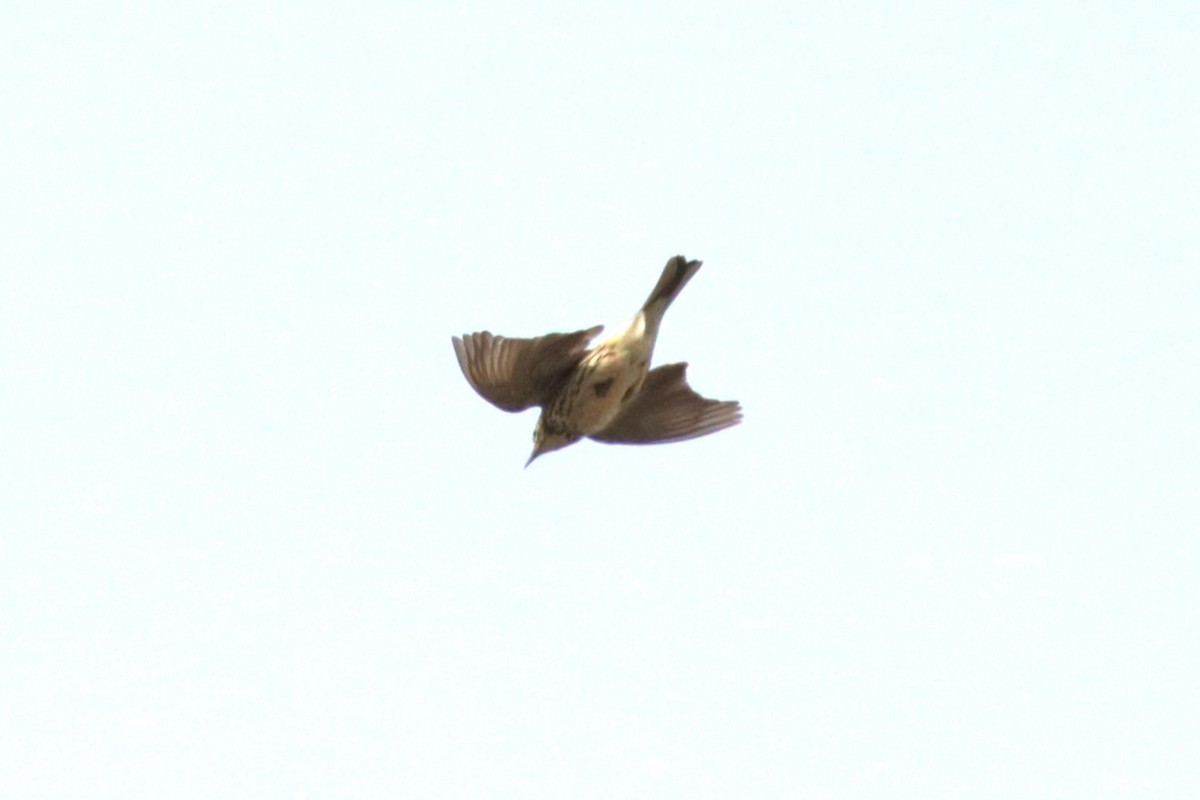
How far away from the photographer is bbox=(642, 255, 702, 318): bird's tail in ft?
39.2

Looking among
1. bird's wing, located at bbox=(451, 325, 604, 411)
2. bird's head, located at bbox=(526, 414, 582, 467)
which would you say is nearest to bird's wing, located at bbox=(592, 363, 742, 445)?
bird's head, located at bbox=(526, 414, 582, 467)

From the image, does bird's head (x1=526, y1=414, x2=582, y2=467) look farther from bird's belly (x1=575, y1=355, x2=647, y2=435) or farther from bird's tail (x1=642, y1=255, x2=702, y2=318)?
bird's tail (x1=642, y1=255, x2=702, y2=318)

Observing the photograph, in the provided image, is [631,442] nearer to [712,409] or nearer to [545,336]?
[712,409]

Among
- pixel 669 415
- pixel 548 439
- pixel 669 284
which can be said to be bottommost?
pixel 548 439

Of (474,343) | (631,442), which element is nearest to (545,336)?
(474,343)

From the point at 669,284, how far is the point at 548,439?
1049 millimetres

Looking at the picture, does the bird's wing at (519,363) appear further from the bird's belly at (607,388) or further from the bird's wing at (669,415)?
the bird's wing at (669,415)

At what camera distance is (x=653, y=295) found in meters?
12.0

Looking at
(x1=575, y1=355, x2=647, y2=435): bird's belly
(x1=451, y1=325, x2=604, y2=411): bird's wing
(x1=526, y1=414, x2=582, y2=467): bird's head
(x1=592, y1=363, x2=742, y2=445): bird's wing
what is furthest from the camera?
(x1=592, y1=363, x2=742, y2=445): bird's wing

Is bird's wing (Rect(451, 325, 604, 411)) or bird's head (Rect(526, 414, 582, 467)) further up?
bird's wing (Rect(451, 325, 604, 411))

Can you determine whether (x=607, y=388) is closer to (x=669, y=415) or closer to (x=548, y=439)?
(x=548, y=439)

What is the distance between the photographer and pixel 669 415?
1263 centimetres

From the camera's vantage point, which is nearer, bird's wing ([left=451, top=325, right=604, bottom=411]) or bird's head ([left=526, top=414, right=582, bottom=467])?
bird's wing ([left=451, top=325, right=604, bottom=411])

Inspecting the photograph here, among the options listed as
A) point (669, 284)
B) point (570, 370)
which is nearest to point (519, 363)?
Result: point (570, 370)
